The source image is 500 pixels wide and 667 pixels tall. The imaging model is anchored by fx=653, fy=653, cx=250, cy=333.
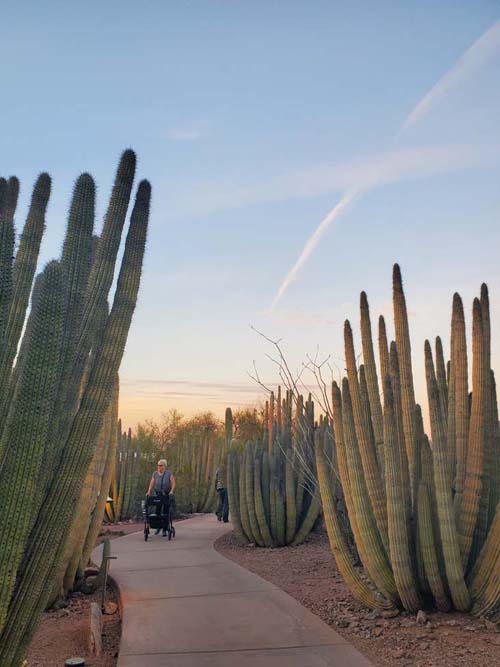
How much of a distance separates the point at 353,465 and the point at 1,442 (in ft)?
11.5

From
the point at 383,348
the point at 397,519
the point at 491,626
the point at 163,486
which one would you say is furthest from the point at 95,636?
the point at 163,486

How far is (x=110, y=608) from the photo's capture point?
6754 mm

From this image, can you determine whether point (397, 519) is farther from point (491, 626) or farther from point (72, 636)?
point (72, 636)

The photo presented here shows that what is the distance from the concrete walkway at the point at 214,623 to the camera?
15.9 feet

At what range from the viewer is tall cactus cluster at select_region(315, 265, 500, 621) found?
5531mm

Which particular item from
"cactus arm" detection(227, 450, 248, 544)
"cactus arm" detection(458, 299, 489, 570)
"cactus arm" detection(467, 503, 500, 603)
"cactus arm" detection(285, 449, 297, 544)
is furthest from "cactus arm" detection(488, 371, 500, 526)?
"cactus arm" detection(227, 450, 248, 544)

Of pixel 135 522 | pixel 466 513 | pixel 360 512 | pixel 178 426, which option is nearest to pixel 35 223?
pixel 360 512

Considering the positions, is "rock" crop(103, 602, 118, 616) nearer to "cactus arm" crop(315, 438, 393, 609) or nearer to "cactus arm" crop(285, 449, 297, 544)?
"cactus arm" crop(315, 438, 393, 609)

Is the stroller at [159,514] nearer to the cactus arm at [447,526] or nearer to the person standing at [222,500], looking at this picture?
the person standing at [222,500]

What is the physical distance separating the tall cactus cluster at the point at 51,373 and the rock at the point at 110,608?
2736 millimetres

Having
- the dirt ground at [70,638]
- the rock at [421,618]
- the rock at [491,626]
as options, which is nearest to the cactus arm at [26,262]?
the dirt ground at [70,638]

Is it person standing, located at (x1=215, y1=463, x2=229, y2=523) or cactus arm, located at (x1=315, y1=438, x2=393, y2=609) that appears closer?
cactus arm, located at (x1=315, y1=438, x2=393, y2=609)

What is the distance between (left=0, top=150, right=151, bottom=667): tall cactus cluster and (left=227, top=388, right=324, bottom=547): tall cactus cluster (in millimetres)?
6328

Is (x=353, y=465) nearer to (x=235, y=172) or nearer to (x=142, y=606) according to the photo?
(x=142, y=606)
